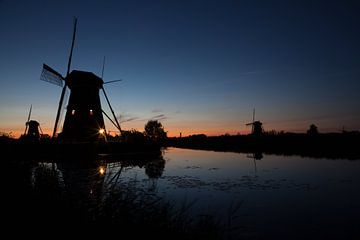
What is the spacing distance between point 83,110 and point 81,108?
33cm

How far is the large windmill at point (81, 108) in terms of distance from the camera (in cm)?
3158

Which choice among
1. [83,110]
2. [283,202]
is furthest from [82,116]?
[283,202]

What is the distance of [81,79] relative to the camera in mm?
32594

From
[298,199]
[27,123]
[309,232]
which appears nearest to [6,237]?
[309,232]

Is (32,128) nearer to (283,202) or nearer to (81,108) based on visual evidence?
(81,108)

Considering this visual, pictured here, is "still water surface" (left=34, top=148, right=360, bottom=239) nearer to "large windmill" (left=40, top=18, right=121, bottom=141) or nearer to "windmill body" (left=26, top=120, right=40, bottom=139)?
"large windmill" (left=40, top=18, right=121, bottom=141)

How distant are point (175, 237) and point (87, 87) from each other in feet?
99.8

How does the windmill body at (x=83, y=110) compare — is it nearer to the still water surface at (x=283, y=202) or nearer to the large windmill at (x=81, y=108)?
the large windmill at (x=81, y=108)

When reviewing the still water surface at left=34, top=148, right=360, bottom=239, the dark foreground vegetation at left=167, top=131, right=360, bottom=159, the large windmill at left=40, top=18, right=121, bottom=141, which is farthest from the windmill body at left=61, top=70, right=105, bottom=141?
the dark foreground vegetation at left=167, top=131, right=360, bottom=159

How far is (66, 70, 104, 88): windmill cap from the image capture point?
32469 mm

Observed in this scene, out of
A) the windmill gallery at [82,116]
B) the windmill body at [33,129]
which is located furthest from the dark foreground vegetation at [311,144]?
the windmill body at [33,129]

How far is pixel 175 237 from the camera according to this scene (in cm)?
522

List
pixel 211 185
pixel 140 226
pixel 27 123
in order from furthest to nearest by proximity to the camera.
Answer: pixel 27 123 → pixel 211 185 → pixel 140 226

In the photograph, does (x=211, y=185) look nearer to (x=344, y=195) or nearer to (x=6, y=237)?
(x=344, y=195)
